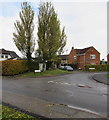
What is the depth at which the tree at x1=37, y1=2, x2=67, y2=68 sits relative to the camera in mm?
21547

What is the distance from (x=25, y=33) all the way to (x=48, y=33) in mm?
4479

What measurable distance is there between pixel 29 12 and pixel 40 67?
11458mm

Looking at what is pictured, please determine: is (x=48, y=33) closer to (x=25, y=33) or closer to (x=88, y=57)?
(x=25, y=33)

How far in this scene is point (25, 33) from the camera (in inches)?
842

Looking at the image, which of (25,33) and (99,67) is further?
(99,67)

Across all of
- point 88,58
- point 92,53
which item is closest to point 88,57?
point 88,58

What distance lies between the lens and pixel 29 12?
2178 cm

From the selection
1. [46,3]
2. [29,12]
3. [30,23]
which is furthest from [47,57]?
[46,3]

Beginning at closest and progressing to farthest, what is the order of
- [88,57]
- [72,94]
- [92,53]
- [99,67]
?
[72,94]
[99,67]
[88,57]
[92,53]

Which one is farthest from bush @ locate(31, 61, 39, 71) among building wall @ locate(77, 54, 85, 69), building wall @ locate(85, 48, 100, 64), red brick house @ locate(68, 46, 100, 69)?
building wall @ locate(85, 48, 100, 64)

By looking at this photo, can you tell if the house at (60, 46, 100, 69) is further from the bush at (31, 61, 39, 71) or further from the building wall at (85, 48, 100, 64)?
the bush at (31, 61, 39, 71)

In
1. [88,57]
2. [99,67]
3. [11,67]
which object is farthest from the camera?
[88,57]

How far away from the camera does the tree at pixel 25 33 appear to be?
2102cm

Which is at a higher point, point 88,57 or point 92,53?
point 92,53
